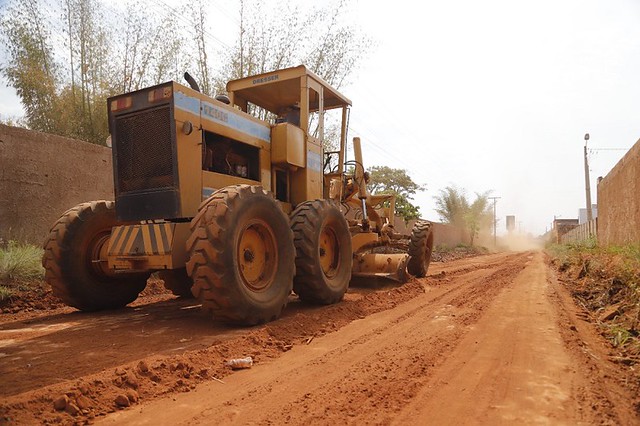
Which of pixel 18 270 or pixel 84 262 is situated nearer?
pixel 84 262

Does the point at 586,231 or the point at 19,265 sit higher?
the point at 586,231

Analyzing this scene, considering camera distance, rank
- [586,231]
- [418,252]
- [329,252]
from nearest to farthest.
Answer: [329,252] < [418,252] < [586,231]

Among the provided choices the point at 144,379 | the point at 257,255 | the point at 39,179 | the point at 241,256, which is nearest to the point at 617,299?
the point at 257,255

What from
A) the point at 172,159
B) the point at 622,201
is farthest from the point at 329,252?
the point at 622,201

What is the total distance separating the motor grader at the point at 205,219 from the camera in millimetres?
3953

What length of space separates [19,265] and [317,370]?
5.15m

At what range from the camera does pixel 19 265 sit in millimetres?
5934

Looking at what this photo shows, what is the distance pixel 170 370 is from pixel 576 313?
4.66 metres

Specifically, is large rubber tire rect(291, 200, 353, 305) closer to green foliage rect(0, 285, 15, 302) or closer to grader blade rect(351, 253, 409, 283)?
grader blade rect(351, 253, 409, 283)

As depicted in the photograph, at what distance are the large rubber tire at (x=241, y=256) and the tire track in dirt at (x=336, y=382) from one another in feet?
2.48

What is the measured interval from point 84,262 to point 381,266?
4985 millimetres

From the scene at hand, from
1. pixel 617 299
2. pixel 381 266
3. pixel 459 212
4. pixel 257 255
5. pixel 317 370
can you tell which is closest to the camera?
pixel 317 370

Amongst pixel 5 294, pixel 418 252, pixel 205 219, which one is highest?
pixel 205 219

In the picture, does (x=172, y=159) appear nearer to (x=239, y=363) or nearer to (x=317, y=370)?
(x=239, y=363)
